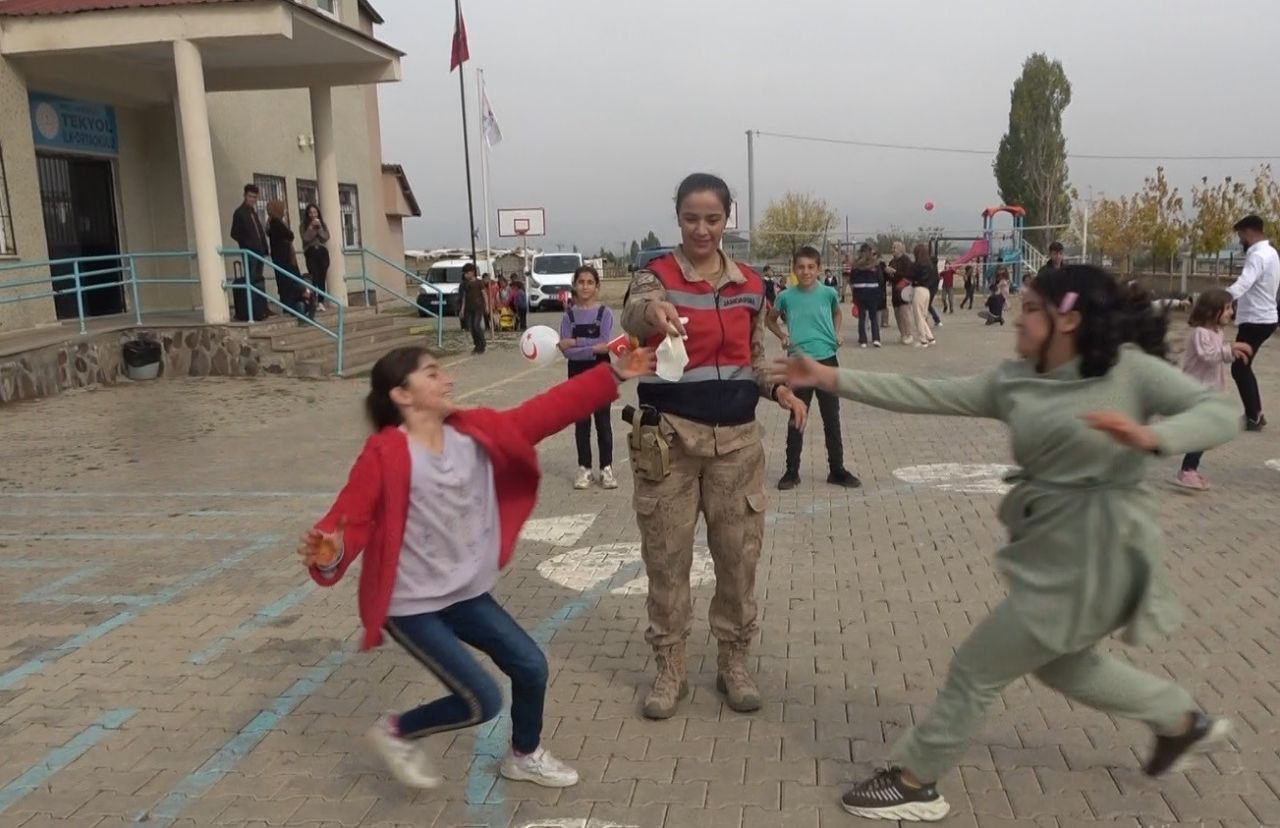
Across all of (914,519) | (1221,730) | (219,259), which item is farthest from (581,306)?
(219,259)

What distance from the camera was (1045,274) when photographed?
2.71 m

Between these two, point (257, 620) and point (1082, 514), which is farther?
point (257, 620)

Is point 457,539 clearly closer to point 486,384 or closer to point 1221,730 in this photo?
point 1221,730

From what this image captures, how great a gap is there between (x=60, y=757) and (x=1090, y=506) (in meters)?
3.61

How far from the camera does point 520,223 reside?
30031 mm

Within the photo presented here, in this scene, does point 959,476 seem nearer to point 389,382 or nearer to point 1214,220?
point 389,382

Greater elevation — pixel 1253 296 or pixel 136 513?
pixel 1253 296

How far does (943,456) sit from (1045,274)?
6.22 meters

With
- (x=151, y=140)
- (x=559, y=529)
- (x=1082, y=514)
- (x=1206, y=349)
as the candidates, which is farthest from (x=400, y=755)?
(x=151, y=140)

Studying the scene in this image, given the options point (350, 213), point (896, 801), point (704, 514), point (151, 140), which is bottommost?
point (896, 801)

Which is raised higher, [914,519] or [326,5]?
[326,5]

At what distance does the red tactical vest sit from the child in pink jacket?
4.79 m

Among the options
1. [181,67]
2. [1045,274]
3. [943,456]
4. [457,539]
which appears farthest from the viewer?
[181,67]

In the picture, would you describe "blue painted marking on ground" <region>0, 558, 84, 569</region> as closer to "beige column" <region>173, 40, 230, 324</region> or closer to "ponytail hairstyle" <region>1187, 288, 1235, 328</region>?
"ponytail hairstyle" <region>1187, 288, 1235, 328</region>
